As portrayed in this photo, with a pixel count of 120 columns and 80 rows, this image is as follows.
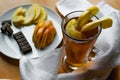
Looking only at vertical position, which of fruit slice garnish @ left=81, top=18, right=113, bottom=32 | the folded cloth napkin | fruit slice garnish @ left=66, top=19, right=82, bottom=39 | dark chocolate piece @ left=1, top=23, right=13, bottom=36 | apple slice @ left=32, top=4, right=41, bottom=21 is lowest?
the folded cloth napkin

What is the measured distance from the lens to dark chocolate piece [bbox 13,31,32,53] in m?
0.63

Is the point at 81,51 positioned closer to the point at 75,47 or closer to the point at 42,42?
the point at 75,47

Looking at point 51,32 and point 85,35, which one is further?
point 51,32

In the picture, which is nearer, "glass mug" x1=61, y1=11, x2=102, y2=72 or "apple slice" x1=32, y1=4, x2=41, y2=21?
"glass mug" x1=61, y1=11, x2=102, y2=72

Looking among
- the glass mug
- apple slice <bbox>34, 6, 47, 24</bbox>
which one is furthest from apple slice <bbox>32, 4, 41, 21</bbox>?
the glass mug

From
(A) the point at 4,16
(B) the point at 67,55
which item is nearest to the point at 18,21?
(A) the point at 4,16

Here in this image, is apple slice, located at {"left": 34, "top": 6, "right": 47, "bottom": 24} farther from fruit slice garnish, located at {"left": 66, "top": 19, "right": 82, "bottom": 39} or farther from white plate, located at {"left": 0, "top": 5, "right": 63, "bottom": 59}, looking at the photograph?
fruit slice garnish, located at {"left": 66, "top": 19, "right": 82, "bottom": 39}

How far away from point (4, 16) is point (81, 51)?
28 cm

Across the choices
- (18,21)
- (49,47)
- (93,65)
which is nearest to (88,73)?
(93,65)

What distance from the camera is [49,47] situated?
647 mm

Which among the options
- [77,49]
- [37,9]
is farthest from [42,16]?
[77,49]

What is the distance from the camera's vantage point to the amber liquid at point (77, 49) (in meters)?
0.53

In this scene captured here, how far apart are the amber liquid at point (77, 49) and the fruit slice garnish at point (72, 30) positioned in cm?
1

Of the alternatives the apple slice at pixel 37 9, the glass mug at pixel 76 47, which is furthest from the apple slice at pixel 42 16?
the glass mug at pixel 76 47
